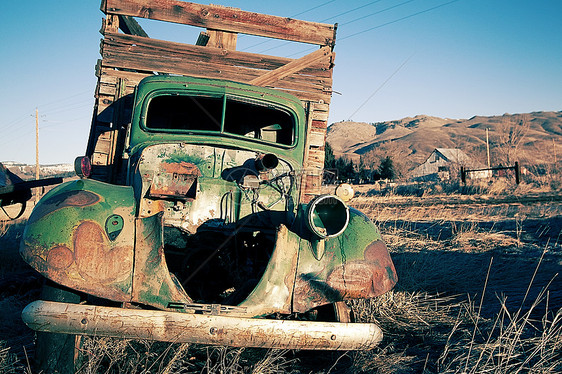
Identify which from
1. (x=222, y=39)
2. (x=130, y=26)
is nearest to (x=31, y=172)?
(x=130, y=26)

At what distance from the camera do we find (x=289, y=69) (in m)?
5.93

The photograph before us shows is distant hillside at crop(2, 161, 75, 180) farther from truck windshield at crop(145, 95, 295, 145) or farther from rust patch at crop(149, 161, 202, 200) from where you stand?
rust patch at crop(149, 161, 202, 200)

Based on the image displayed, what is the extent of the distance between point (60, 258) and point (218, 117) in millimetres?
2665

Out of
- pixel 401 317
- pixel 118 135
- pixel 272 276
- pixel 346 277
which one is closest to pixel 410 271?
pixel 401 317

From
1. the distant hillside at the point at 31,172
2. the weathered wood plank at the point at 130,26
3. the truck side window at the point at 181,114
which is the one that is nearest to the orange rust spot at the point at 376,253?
the truck side window at the point at 181,114

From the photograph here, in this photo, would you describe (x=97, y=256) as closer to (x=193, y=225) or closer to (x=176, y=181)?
(x=193, y=225)

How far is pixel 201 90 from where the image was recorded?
13.3 ft

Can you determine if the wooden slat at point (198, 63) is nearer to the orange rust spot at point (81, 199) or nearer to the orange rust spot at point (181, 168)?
the orange rust spot at point (181, 168)

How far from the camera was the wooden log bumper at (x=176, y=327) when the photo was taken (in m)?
2.24

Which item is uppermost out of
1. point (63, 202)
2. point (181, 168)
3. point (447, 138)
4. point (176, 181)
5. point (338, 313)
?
point (447, 138)

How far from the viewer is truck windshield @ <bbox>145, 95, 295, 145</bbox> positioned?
4.46 m

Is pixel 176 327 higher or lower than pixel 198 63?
lower

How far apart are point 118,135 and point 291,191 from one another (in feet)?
7.97

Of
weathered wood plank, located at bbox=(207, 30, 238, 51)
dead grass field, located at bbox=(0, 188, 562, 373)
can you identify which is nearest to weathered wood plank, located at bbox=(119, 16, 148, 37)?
weathered wood plank, located at bbox=(207, 30, 238, 51)
